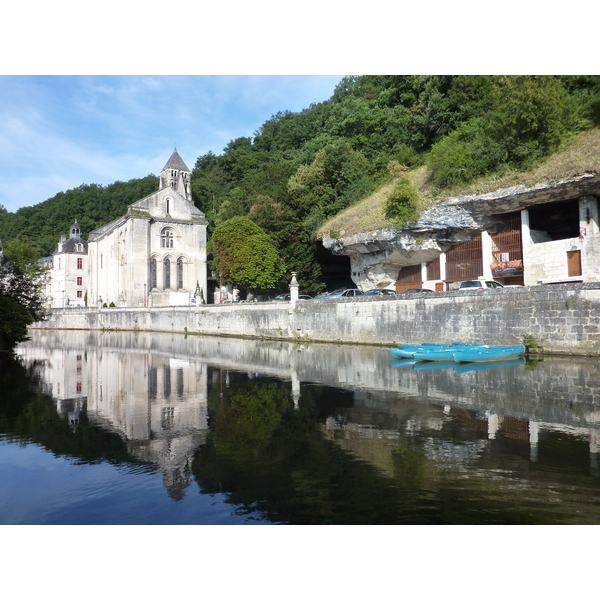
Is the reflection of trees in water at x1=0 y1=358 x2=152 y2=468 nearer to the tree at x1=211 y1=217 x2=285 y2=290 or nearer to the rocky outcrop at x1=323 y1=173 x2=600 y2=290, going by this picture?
the rocky outcrop at x1=323 y1=173 x2=600 y2=290

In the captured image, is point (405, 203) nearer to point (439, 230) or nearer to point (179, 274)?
point (439, 230)

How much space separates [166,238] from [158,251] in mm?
2075

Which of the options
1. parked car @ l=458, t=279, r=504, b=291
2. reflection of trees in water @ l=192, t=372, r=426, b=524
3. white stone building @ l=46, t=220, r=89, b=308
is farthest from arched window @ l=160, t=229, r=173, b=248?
reflection of trees in water @ l=192, t=372, r=426, b=524

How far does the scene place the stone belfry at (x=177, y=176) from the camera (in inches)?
2466

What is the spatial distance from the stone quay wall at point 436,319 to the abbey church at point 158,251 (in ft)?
61.7

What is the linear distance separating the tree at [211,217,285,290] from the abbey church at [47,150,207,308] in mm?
8405

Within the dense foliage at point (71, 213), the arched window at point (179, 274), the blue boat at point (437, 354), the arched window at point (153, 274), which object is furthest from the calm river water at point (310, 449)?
the dense foliage at point (71, 213)

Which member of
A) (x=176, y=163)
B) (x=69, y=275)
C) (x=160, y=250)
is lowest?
(x=69, y=275)

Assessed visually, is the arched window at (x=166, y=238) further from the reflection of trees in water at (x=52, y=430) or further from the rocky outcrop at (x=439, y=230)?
the reflection of trees in water at (x=52, y=430)

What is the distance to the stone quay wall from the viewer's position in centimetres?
1864

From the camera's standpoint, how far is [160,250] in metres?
57.4

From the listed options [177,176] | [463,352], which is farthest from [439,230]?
[177,176]

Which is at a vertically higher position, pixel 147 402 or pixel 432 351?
pixel 432 351

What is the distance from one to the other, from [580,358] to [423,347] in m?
5.89
